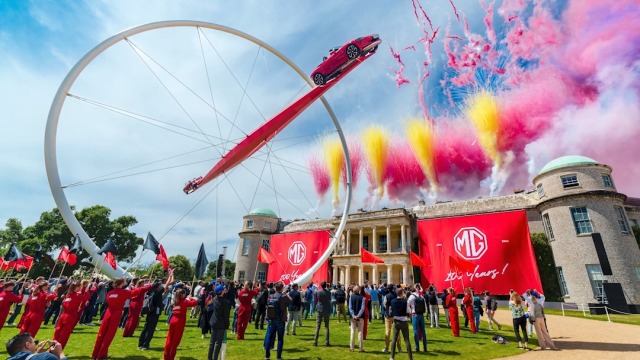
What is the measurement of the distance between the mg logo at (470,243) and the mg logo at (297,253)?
2092cm

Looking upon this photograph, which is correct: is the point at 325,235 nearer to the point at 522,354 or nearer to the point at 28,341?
the point at 522,354

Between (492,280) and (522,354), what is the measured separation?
2175 centimetres

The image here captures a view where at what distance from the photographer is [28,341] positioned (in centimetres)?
303

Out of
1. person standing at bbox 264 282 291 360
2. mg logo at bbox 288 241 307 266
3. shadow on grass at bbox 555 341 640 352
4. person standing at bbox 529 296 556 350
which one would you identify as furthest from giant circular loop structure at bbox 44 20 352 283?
mg logo at bbox 288 241 307 266

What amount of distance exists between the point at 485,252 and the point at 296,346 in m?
26.9

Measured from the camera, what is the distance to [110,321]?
8.42 m

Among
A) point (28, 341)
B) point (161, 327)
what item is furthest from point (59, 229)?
point (28, 341)

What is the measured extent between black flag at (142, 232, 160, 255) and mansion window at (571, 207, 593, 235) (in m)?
36.3

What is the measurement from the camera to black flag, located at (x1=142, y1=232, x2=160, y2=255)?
15727 mm

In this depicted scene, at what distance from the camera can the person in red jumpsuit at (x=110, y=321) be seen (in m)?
8.17

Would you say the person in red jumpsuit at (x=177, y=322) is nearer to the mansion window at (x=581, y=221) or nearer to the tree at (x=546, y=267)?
the mansion window at (x=581, y=221)

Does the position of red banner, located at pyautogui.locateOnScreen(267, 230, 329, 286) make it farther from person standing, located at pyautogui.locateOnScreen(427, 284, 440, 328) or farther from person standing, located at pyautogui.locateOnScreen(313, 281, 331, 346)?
person standing, located at pyautogui.locateOnScreen(313, 281, 331, 346)

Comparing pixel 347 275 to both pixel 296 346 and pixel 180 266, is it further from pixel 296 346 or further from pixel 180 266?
pixel 180 266

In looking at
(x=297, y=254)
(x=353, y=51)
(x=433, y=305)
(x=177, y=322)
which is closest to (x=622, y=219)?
(x=433, y=305)
